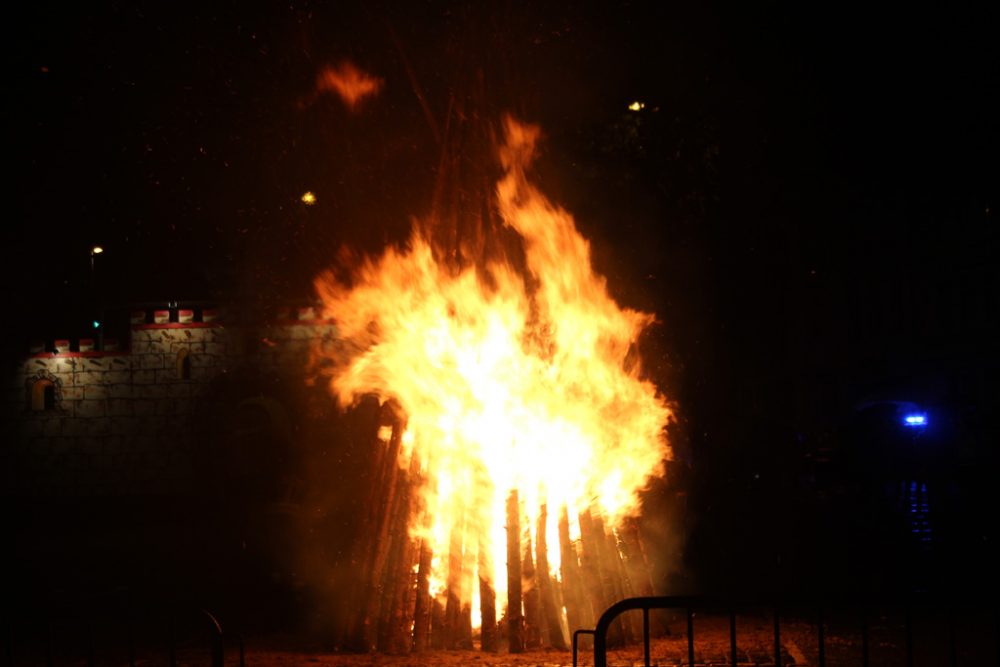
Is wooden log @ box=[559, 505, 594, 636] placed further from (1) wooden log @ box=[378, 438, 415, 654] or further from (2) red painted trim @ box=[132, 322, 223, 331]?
(2) red painted trim @ box=[132, 322, 223, 331]

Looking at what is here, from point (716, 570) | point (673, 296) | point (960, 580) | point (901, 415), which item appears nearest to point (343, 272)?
point (673, 296)

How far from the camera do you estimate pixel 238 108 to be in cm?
1344

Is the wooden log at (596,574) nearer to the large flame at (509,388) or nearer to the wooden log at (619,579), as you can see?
the wooden log at (619,579)

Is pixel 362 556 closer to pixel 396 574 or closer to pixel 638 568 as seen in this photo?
pixel 396 574

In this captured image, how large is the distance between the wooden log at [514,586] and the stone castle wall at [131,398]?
47.3 ft

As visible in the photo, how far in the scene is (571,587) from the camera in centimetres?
725

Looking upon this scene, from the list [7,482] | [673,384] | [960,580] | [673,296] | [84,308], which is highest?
[84,308]

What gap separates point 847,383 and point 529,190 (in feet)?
65.1

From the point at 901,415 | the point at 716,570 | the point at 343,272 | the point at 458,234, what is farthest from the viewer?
the point at 901,415

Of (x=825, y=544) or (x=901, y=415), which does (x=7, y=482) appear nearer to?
(x=825, y=544)

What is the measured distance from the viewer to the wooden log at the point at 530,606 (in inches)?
277

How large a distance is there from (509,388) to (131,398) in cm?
1520

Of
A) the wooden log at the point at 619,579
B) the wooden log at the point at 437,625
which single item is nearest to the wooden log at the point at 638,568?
the wooden log at the point at 619,579

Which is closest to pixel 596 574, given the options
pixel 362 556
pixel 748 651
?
pixel 748 651
